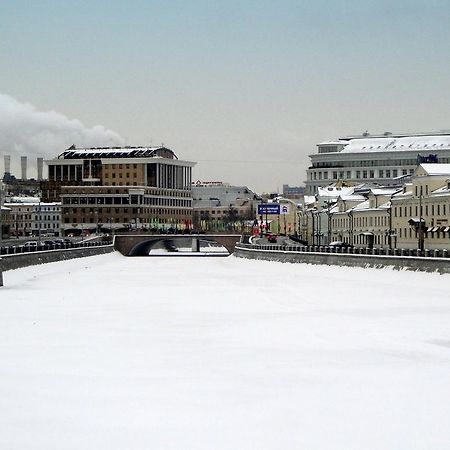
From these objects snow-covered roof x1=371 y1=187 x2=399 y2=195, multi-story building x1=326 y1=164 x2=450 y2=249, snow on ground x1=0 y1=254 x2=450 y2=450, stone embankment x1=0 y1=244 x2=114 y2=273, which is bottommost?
snow on ground x1=0 y1=254 x2=450 y2=450

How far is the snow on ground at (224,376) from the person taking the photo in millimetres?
19656

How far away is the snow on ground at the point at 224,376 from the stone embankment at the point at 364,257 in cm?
2242

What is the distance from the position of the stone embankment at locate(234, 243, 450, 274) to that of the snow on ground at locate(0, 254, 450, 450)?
22.4 m

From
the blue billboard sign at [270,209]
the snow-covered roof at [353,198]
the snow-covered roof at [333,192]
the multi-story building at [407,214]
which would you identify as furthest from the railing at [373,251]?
the snow-covered roof at [333,192]

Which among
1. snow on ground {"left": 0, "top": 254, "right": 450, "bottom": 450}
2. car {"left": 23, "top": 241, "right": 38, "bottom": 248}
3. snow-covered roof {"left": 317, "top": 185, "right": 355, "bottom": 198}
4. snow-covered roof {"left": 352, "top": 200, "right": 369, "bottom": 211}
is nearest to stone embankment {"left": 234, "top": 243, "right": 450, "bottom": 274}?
snow-covered roof {"left": 352, "top": 200, "right": 369, "bottom": 211}

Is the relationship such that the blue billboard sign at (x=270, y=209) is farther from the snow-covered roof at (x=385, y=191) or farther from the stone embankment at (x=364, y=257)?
the stone embankment at (x=364, y=257)

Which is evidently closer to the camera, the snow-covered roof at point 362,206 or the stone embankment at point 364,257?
the stone embankment at point 364,257

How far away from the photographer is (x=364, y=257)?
3561 inches

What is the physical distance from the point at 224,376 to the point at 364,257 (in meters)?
65.5

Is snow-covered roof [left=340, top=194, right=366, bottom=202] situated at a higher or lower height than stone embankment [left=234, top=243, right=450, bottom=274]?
higher

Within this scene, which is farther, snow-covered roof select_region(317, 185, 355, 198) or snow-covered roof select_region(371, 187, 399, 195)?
snow-covered roof select_region(317, 185, 355, 198)

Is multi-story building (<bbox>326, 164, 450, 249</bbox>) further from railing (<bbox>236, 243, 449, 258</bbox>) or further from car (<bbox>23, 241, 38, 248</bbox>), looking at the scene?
car (<bbox>23, 241, 38, 248</bbox>)

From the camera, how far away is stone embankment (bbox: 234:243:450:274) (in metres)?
73.1

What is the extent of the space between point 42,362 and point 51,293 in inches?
1283
